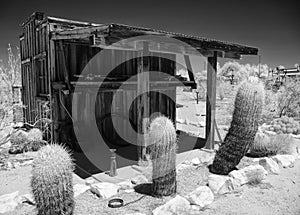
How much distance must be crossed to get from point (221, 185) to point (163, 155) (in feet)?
4.41

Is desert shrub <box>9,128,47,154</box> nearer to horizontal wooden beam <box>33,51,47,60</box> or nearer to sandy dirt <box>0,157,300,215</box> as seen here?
sandy dirt <box>0,157,300,215</box>

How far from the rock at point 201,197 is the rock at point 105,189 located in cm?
138

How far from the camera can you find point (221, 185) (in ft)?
15.4

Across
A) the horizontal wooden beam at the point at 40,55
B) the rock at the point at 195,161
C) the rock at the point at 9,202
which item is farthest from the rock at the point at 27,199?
the horizontal wooden beam at the point at 40,55

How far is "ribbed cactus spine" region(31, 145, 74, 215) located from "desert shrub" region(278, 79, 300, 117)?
1175cm

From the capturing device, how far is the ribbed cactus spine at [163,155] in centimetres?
429

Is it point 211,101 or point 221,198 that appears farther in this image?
point 211,101

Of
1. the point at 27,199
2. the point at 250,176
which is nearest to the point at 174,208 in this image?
the point at 250,176

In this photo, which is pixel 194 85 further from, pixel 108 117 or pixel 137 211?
pixel 137 211

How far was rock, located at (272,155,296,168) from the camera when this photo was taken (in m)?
5.90

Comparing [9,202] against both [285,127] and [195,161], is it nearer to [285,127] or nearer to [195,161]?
[195,161]

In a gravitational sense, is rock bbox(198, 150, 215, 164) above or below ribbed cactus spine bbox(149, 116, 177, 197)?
below

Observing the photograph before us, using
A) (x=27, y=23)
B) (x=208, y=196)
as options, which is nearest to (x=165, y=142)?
(x=208, y=196)

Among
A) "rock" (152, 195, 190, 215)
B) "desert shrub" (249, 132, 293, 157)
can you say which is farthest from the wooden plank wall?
"rock" (152, 195, 190, 215)
